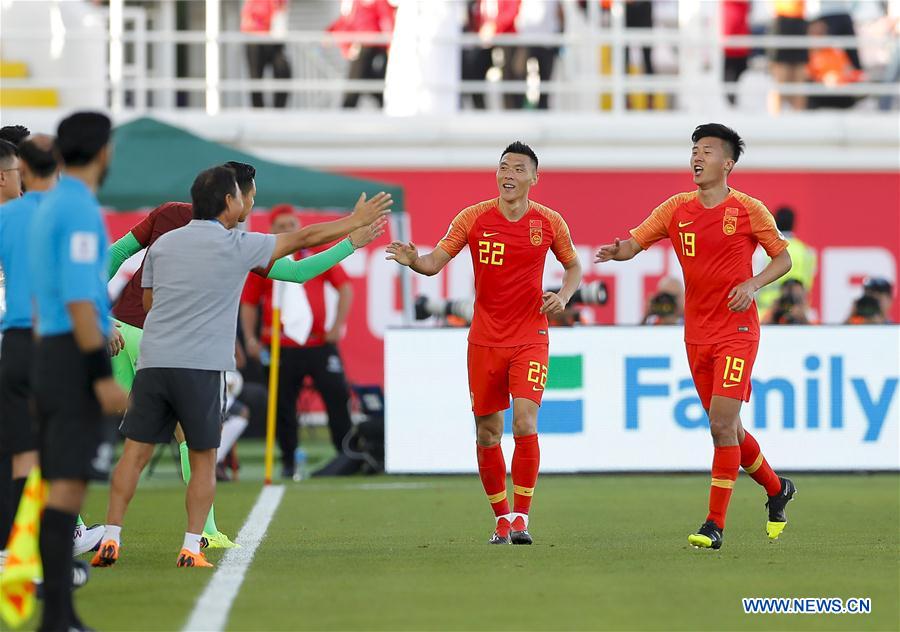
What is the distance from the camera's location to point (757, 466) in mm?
10062

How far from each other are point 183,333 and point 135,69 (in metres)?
13.8

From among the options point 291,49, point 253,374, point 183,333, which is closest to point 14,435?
point 183,333

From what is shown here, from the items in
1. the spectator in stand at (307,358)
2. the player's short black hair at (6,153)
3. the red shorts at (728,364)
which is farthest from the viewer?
the spectator in stand at (307,358)

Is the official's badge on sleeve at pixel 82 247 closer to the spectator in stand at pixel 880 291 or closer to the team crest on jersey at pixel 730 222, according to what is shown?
the team crest on jersey at pixel 730 222

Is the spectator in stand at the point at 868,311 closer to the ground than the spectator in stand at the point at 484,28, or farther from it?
closer to the ground

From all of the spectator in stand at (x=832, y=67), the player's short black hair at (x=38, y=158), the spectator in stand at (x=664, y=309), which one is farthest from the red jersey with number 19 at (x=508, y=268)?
the spectator in stand at (x=832, y=67)

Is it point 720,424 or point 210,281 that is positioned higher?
point 210,281

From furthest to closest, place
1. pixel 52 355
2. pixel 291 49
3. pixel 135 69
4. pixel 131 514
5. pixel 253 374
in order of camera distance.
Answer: pixel 291 49, pixel 135 69, pixel 253 374, pixel 131 514, pixel 52 355

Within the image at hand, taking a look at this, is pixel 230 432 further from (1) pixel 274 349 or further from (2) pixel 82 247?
(2) pixel 82 247

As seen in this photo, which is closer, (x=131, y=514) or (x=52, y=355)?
(x=52, y=355)

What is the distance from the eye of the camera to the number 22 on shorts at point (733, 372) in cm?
952

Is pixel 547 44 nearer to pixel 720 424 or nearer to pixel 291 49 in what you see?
pixel 291 49

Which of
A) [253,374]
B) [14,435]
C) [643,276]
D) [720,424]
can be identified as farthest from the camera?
[643,276]

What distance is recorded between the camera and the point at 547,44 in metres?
20.2
